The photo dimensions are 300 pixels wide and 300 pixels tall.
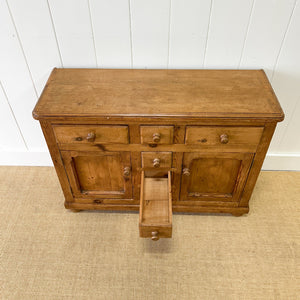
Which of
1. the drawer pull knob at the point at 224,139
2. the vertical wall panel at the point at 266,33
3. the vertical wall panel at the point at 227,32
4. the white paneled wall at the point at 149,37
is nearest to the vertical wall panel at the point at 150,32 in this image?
the white paneled wall at the point at 149,37

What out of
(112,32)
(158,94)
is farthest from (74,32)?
(158,94)

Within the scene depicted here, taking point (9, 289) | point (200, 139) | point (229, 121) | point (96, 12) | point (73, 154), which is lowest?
point (9, 289)

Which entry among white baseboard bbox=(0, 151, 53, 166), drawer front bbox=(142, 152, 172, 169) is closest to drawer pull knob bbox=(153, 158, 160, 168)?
drawer front bbox=(142, 152, 172, 169)

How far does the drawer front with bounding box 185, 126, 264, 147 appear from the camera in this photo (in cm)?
125

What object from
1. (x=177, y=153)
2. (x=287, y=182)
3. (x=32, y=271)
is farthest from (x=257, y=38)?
(x=32, y=271)

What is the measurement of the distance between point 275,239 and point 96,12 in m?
1.48

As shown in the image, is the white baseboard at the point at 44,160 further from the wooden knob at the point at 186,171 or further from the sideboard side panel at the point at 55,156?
the wooden knob at the point at 186,171

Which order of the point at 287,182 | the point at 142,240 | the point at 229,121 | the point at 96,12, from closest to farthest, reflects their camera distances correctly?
the point at 229,121
the point at 96,12
the point at 142,240
the point at 287,182

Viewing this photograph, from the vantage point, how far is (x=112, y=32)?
4.56ft

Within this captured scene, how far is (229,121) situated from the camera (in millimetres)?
1215

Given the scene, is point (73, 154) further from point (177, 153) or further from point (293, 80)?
point (293, 80)

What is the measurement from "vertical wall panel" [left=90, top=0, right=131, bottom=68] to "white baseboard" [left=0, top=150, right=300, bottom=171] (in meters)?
0.81

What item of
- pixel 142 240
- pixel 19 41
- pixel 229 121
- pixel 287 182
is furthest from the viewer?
pixel 287 182

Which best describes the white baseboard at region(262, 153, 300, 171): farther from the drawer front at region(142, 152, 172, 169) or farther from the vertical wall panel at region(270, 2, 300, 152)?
the drawer front at region(142, 152, 172, 169)
